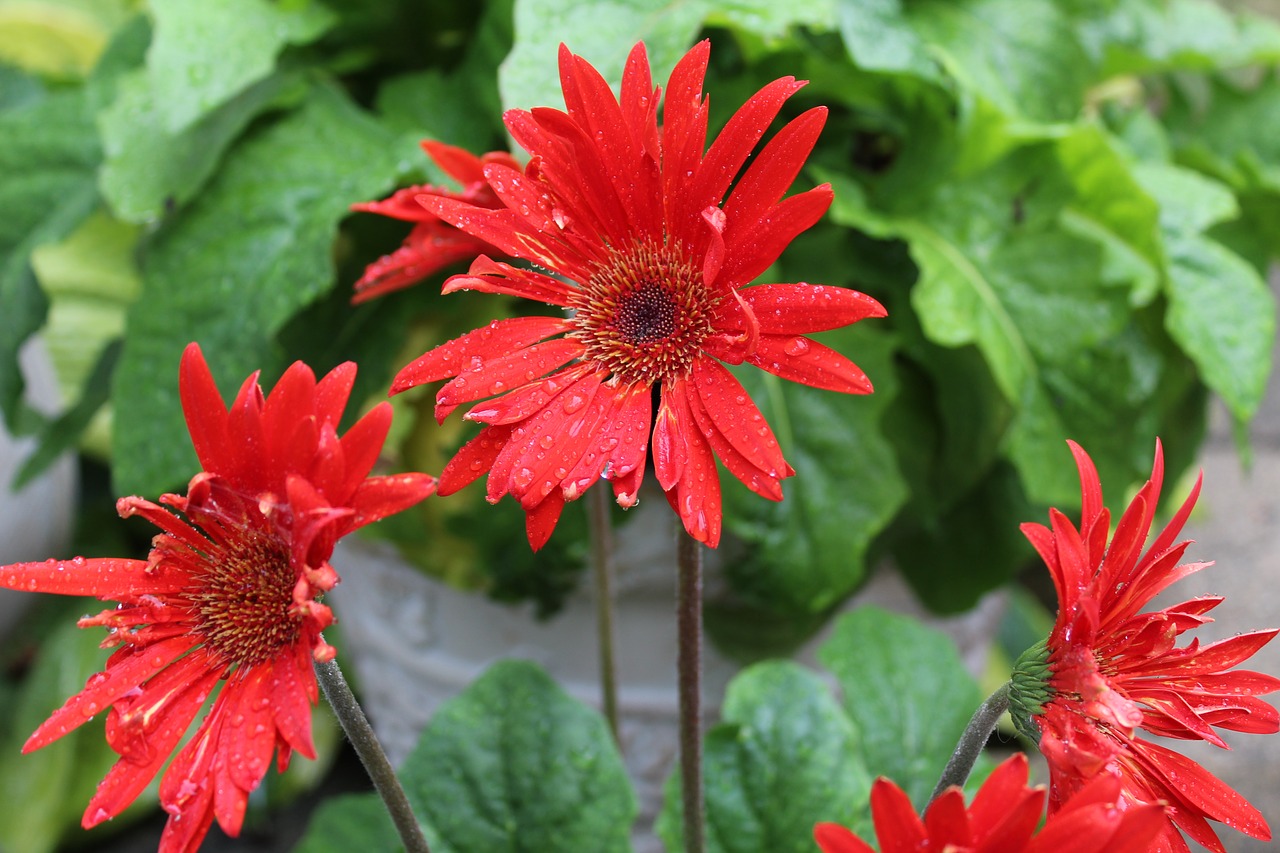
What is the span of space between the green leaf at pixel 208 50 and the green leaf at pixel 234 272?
65 mm

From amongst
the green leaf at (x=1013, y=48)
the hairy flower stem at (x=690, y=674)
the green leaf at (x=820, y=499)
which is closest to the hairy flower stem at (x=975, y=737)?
the hairy flower stem at (x=690, y=674)

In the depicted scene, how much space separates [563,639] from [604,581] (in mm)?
299

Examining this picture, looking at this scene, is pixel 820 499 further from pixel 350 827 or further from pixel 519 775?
pixel 350 827

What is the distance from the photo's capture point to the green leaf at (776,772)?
0.63 meters

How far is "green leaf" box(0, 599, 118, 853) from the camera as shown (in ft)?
3.58

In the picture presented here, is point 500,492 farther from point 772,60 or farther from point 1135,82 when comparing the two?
point 1135,82

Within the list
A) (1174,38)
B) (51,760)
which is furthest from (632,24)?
(51,760)

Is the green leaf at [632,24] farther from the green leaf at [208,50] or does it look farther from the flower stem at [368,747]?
the flower stem at [368,747]

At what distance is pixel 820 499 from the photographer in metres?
0.82

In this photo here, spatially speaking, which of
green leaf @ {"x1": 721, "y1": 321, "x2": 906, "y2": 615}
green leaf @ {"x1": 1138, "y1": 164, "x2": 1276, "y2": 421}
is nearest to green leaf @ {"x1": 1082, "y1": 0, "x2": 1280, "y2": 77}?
green leaf @ {"x1": 1138, "y1": 164, "x2": 1276, "y2": 421}

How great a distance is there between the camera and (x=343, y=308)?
914mm

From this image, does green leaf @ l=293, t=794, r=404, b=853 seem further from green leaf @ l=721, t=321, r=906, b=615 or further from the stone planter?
green leaf @ l=721, t=321, r=906, b=615

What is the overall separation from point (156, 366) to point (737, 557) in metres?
0.47

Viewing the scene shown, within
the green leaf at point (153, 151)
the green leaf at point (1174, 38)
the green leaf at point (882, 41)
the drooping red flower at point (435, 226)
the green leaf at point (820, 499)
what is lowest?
the green leaf at point (820, 499)
